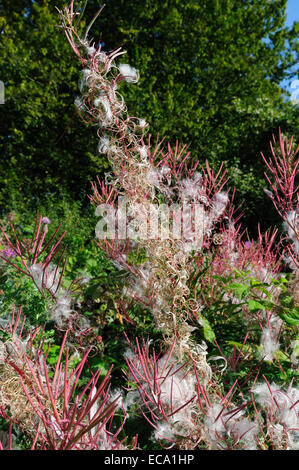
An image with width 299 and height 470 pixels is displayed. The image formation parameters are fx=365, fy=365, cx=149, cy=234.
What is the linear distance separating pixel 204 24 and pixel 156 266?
7771 mm

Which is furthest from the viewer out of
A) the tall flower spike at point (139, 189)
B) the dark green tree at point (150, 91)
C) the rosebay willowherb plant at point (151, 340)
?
the dark green tree at point (150, 91)

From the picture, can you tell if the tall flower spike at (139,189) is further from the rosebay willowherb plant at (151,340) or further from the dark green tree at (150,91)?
the dark green tree at (150,91)

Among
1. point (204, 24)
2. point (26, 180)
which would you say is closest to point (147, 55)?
point (204, 24)

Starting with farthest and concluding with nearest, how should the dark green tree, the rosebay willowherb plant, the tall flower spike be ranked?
the dark green tree
the tall flower spike
the rosebay willowherb plant

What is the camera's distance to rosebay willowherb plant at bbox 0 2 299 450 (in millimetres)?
883

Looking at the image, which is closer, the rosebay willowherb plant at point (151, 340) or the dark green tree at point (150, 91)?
the rosebay willowherb plant at point (151, 340)

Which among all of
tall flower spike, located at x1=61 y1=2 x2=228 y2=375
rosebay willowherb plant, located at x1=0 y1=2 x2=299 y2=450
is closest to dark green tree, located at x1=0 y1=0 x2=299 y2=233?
rosebay willowherb plant, located at x1=0 y1=2 x2=299 y2=450

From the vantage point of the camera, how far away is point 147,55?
7254 mm

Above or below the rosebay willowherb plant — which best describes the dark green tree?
above

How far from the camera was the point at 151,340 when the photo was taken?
1.38 m

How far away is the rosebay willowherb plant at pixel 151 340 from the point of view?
2.90 ft

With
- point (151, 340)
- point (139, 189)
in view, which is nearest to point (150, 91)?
point (139, 189)

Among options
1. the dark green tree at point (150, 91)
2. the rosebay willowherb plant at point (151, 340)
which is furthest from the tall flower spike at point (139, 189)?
the dark green tree at point (150, 91)

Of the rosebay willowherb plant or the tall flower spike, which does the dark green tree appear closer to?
the rosebay willowherb plant
